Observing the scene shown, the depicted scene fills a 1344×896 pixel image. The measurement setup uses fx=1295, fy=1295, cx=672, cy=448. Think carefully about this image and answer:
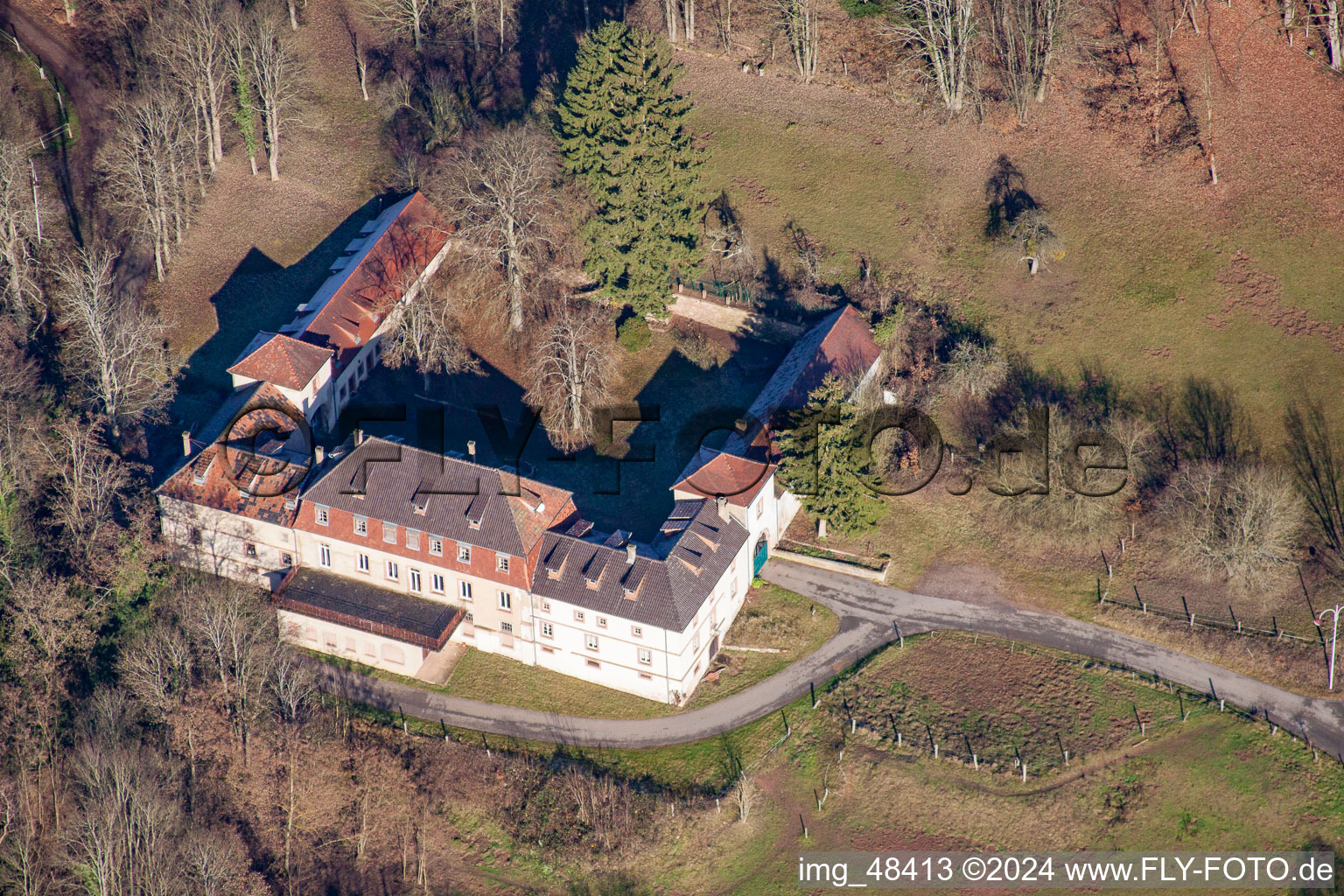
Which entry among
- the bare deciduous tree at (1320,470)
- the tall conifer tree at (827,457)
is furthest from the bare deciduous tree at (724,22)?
the bare deciduous tree at (1320,470)

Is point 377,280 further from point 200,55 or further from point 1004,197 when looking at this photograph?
point 1004,197

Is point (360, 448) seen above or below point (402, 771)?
above

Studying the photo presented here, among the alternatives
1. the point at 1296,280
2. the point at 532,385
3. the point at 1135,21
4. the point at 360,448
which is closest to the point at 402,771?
the point at 360,448

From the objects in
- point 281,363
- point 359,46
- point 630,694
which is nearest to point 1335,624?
point 630,694

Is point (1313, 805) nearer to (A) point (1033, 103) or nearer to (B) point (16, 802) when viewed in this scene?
(A) point (1033, 103)

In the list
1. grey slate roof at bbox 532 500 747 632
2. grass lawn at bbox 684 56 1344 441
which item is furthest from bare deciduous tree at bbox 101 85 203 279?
grey slate roof at bbox 532 500 747 632

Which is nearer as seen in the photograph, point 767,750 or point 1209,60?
point 767,750

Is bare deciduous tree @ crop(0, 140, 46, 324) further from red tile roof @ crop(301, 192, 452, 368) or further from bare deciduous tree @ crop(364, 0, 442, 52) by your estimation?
bare deciduous tree @ crop(364, 0, 442, 52)
